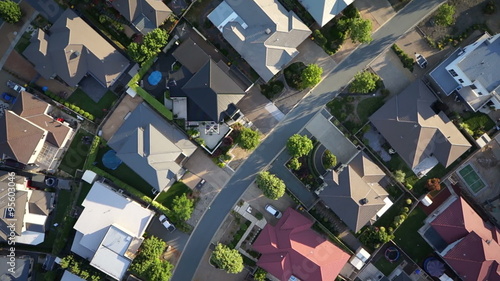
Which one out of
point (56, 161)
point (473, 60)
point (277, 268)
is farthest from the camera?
point (56, 161)

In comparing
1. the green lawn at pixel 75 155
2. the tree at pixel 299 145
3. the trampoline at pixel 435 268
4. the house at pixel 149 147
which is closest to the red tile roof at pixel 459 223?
the trampoline at pixel 435 268

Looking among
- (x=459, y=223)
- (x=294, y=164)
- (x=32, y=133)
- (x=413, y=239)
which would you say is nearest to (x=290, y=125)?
(x=294, y=164)

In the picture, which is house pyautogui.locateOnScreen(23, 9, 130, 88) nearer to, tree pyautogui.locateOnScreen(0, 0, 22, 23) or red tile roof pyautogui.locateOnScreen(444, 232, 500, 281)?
tree pyautogui.locateOnScreen(0, 0, 22, 23)

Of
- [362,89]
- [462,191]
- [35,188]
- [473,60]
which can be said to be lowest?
[462,191]

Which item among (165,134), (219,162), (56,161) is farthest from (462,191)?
(56,161)

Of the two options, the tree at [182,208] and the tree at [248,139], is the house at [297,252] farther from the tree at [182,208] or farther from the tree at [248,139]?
the tree at [248,139]

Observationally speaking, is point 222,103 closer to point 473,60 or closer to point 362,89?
point 362,89
